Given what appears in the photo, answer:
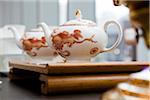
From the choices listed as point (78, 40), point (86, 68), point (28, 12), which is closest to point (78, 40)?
point (78, 40)

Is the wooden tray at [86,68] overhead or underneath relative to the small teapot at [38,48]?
underneath

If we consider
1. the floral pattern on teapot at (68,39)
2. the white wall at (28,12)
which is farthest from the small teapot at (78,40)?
the white wall at (28,12)

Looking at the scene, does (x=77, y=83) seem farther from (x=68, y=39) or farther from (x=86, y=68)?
(x=68, y=39)

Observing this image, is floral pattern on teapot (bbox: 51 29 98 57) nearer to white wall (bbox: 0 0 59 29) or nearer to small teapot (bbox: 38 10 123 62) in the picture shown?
small teapot (bbox: 38 10 123 62)

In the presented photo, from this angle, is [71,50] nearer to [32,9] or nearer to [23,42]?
[23,42]

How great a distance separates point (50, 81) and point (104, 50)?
0.84 ft

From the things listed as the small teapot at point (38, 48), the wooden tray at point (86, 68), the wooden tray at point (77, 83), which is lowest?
the wooden tray at point (77, 83)

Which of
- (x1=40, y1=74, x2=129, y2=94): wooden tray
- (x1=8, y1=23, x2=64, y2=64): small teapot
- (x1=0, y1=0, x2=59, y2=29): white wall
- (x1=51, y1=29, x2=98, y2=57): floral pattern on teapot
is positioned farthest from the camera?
(x1=0, y1=0, x2=59, y2=29): white wall

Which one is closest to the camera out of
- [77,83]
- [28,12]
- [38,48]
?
[77,83]

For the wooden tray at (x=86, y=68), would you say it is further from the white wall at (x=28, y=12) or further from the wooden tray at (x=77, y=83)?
the white wall at (x=28, y=12)

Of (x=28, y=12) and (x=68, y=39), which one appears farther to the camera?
(x=28, y=12)

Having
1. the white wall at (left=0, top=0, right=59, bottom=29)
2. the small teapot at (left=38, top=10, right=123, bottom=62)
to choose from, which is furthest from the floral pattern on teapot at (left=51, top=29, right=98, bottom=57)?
the white wall at (left=0, top=0, right=59, bottom=29)

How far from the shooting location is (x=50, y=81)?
0.46 m

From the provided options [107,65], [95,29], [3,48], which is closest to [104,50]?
[95,29]
